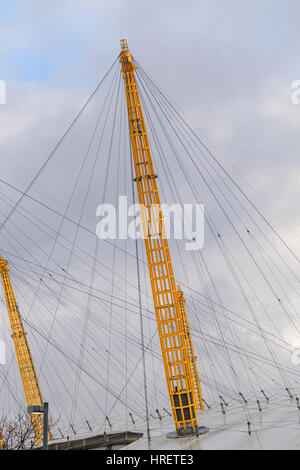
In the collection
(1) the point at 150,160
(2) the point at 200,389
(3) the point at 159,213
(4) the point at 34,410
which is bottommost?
(4) the point at 34,410

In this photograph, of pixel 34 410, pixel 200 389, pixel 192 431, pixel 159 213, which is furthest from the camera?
pixel 200 389

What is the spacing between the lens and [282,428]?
1383 inches

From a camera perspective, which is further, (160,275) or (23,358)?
(23,358)

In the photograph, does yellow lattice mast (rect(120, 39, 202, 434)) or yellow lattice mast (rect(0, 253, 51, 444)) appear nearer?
yellow lattice mast (rect(120, 39, 202, 434))

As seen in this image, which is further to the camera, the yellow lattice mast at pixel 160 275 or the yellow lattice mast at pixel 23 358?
the yellow lattice mast at pixel 23 358

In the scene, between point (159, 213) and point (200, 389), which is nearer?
point (159, 213)
